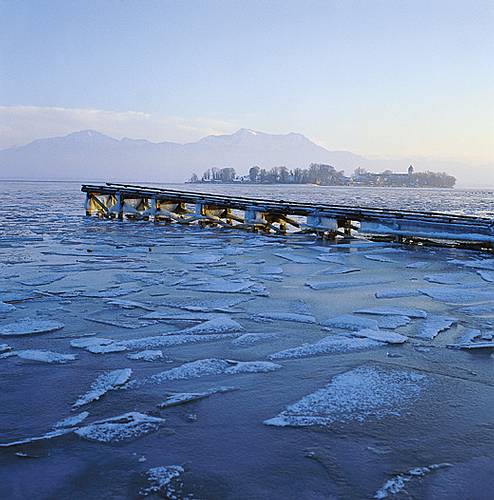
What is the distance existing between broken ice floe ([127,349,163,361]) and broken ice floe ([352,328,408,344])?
220cm

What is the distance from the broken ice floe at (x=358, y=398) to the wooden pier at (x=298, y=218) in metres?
11.3

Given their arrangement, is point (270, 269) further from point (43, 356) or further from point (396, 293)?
point (43, 356)

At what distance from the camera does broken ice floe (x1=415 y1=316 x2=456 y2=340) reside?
6066 millimetres

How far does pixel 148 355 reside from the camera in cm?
527

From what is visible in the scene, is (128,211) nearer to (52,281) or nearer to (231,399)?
(52,281)

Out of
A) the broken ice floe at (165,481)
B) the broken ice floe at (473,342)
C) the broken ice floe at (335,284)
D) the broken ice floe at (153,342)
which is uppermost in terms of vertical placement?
the broken ice floe at (473,342)

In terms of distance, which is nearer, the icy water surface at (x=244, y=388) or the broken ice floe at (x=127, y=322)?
the icy water surface at (x=244, y=388)

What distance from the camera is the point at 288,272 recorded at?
10719 millimetres

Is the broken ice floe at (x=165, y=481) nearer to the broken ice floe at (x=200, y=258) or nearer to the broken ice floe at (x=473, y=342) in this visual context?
the broken ice floe at (x=473, y=342)

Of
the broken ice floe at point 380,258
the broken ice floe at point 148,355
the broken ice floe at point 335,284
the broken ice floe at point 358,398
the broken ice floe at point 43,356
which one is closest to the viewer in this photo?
the broken ice floe at point 358,398

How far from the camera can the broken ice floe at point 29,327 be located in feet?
19.7

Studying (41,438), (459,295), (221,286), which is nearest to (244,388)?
(41,438)

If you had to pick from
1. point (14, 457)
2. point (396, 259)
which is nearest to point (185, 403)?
point (14, 457)

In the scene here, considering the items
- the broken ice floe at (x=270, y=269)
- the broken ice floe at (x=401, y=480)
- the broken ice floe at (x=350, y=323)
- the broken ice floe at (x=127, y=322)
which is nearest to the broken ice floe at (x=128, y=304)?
the broken ice floe at (x=127, y=322)
